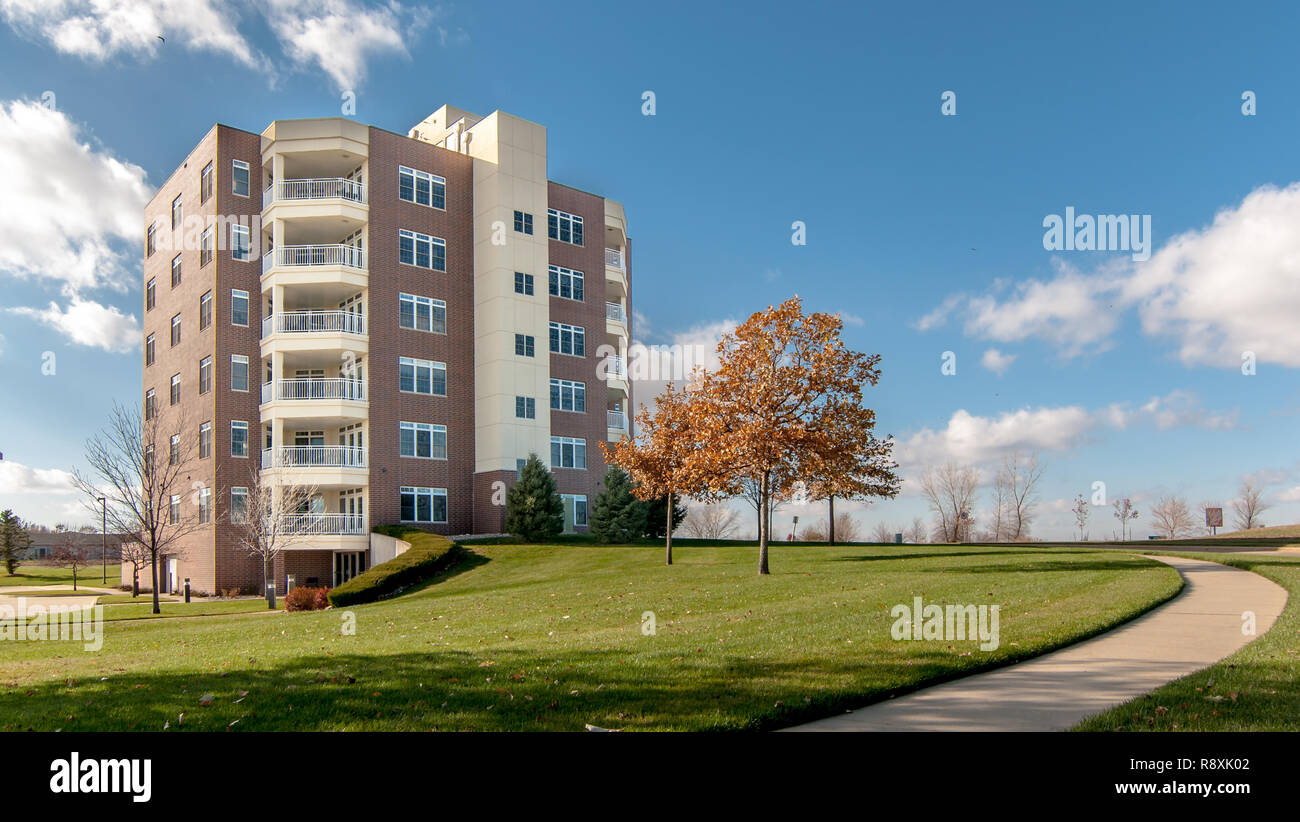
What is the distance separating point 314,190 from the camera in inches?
1587

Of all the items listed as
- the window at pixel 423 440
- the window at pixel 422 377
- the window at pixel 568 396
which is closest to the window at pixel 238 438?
the window at pixel 423 440

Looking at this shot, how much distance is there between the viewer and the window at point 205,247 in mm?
39469

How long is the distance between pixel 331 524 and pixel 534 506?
8709 millimetres

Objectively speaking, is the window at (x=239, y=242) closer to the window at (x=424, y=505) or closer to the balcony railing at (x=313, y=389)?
the balcony railing at (x=313, y=389)

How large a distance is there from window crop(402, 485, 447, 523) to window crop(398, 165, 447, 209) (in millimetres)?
13645

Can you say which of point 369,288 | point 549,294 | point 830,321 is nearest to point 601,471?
point 549,294

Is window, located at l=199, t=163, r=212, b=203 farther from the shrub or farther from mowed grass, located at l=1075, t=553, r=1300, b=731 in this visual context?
mowed grass, located at l=1075, t=553, r=1300, b=731

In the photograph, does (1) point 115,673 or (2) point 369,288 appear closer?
(1) point 115,673

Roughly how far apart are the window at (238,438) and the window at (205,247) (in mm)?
7699

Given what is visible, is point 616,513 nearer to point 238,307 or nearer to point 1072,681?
point 238,307

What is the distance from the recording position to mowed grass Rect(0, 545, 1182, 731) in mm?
7880
